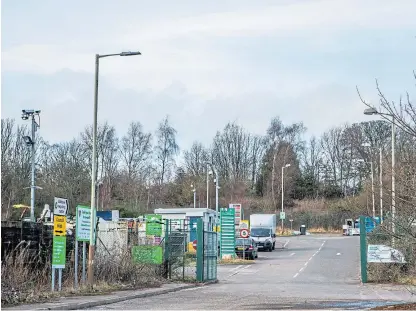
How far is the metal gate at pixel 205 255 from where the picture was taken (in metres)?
28.5

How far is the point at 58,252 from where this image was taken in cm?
2031

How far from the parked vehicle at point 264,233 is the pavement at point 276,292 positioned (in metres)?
10.8

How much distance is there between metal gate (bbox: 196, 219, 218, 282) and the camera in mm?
28516

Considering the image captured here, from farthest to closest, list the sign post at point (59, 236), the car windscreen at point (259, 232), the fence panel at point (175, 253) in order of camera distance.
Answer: the car windscreen at point (259, 232)
the fence panel at point (175, 253)
the sign post at point (59, 236)

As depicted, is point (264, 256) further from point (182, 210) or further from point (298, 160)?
point (298, 160)

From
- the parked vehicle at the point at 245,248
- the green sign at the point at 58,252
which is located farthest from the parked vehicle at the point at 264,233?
the green sign at the point at 58,252

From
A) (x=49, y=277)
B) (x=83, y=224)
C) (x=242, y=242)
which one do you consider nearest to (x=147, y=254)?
(x=83, y=224)

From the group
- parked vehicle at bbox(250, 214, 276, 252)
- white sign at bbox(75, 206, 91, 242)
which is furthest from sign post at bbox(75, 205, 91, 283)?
parked vehicle at bbox(250, 214, 276, 252)

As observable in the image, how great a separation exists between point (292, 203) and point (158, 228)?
70997mm

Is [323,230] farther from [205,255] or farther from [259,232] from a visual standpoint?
[205,255]

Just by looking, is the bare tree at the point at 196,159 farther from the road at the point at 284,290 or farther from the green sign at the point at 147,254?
the green sign at the point at 147,254

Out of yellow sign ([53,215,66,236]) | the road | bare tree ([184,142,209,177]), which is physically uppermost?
bare tree ([184,142,209,177])

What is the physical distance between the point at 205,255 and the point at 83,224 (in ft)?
28.0

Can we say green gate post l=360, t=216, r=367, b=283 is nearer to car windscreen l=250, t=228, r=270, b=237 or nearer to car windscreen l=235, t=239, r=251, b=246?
car windscreen l=235, t=239, r=251, b=246
